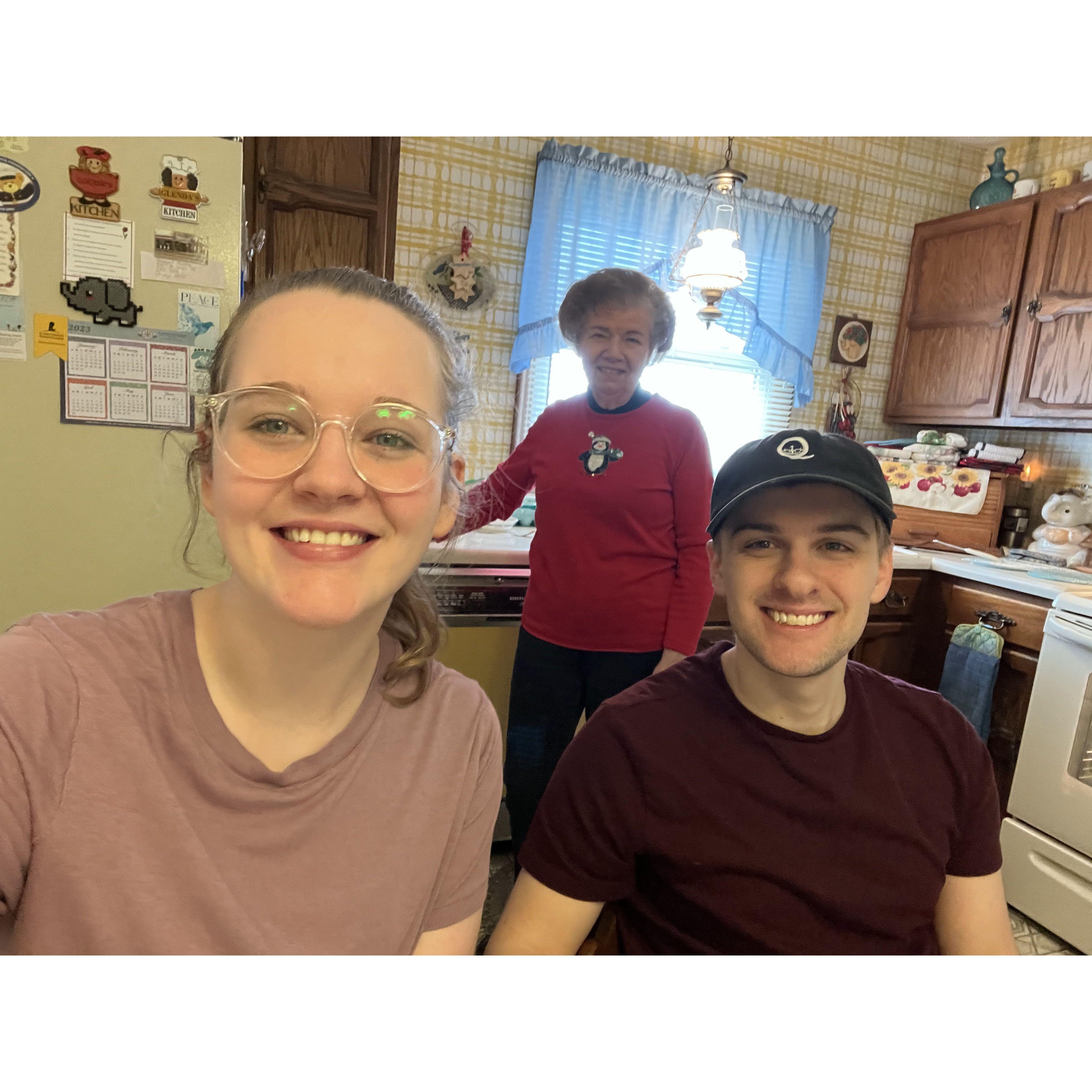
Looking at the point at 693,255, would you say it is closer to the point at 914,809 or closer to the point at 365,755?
the point at 914,809

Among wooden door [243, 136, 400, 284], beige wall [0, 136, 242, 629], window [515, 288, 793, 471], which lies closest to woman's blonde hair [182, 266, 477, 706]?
beige wall [0, 136, 242, 629]

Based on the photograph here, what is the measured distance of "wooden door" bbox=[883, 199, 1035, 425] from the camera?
2.66m

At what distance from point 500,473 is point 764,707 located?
1.00 metres

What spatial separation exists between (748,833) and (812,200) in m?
3.02

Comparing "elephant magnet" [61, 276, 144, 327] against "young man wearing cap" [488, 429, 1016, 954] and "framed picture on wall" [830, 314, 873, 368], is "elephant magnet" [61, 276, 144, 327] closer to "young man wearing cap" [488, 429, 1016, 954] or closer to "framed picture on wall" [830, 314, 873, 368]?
"young man wearing cap" [488, 429, 1016, 954]

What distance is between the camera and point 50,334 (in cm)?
147

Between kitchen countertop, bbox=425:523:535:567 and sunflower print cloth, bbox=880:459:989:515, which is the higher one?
sunflower print cloth, bbox=880:459:989:515

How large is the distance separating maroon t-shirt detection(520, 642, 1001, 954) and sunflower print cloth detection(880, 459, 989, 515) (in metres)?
2.09

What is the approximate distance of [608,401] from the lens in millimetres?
1519

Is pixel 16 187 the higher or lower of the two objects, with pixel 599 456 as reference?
higher

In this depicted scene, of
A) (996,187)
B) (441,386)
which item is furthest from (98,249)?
(996,187)

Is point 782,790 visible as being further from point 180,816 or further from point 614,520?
point 614,520

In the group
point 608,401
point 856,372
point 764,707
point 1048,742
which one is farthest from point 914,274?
point 764,707
